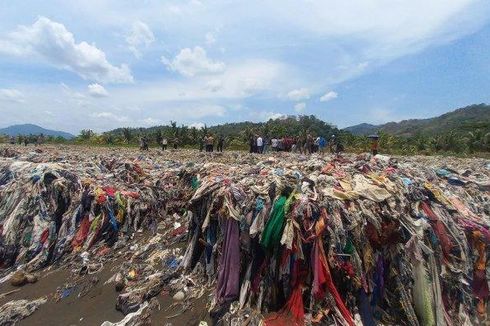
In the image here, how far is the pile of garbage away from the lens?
570 cm

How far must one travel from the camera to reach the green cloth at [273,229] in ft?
19.2

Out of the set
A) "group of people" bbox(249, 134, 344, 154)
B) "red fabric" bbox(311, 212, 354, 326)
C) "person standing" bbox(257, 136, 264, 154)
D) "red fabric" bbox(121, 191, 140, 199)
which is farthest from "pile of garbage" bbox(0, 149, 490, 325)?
"person standing" bbox(257, 136, 264, 154)

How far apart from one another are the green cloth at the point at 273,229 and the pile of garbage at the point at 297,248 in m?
0.02

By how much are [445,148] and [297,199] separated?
131 feet

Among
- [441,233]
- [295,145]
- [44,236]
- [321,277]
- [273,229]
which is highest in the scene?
[295,145]

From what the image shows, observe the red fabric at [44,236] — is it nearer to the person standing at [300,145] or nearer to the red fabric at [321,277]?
the red fabric at [321,277]

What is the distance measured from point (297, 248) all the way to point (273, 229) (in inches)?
18.9

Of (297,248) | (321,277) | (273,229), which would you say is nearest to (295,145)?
(273,229)

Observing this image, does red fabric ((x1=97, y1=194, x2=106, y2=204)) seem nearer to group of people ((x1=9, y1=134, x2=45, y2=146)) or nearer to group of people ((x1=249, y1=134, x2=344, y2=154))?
group of people ((x1=249, y1=134, x2=344, y2=154))

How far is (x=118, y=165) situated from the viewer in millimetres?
13055

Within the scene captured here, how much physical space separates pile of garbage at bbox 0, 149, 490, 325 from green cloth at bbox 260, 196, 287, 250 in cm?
2

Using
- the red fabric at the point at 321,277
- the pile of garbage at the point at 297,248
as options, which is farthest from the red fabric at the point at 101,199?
the red fabric at the point at 321,277

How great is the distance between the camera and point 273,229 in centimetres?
586

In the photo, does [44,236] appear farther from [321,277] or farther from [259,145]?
[259,145]
